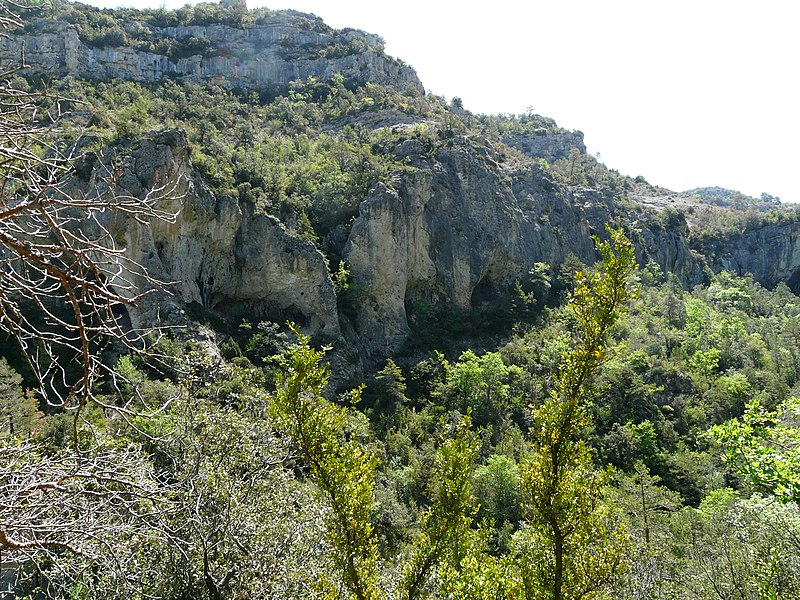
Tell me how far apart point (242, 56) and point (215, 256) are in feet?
127

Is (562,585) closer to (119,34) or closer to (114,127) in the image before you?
(114,127)

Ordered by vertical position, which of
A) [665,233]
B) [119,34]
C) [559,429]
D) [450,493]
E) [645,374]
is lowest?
[645,374]

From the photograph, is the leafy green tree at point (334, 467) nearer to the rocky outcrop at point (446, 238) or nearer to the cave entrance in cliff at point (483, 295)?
the rocky outcrop at point (446, 238)

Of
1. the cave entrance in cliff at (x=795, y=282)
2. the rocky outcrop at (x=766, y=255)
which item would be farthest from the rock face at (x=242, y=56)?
the cave entrance in cliff at (x=795, y=282)

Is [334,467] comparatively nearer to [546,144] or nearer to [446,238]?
[446,238]

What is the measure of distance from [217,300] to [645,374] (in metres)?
25.3

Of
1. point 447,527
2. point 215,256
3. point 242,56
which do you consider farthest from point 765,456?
point 242,56

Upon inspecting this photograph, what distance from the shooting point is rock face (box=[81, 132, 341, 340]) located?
878 inches

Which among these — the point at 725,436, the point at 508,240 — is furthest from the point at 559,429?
the point at 508,240

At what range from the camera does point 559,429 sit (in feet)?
15.4

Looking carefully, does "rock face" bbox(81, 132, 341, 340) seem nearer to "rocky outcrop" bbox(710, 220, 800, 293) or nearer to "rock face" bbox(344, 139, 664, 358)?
"rock face" bbox(344, 139, 664, 358)

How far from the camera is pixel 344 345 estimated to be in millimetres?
28328

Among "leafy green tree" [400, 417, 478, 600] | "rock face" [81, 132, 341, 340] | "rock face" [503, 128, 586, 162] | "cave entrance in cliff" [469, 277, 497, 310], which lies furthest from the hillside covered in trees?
"rock face" [503, 128, 586, 162]

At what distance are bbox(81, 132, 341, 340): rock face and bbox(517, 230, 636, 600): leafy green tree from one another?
2054 centimetres
